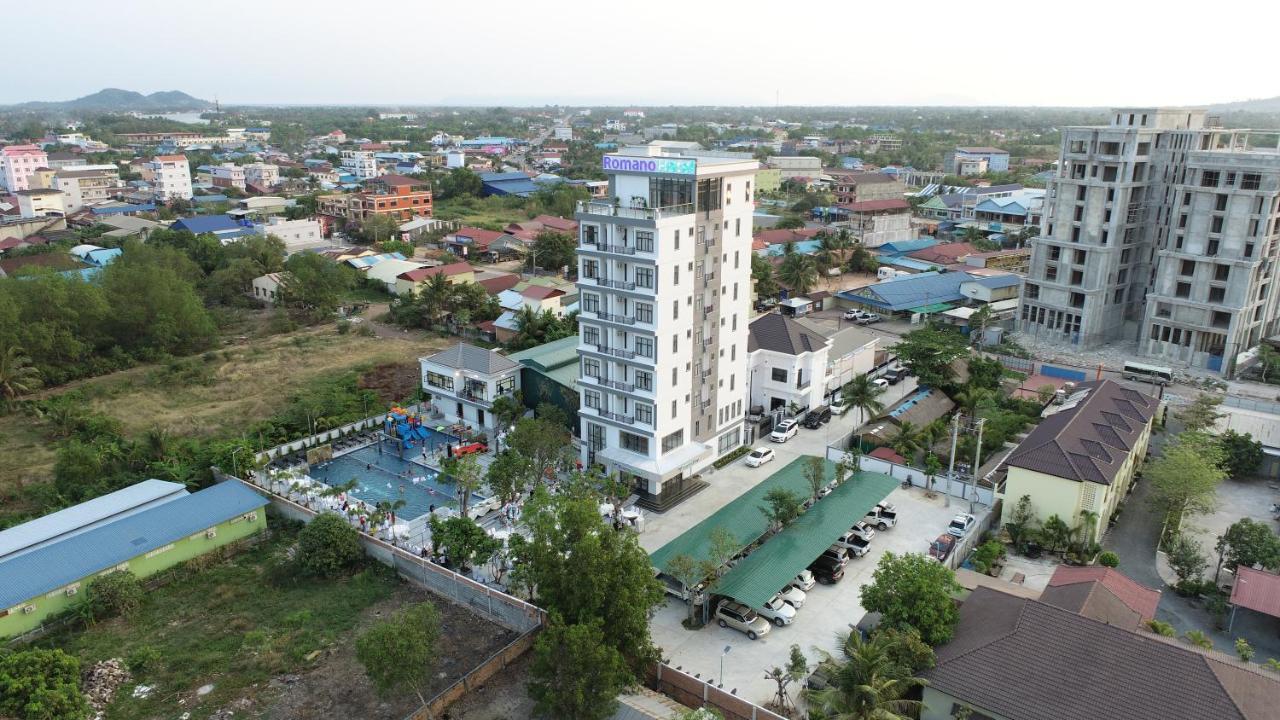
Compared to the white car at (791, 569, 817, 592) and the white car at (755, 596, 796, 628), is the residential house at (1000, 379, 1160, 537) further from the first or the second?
the white car at (755, 596, 796, 628)

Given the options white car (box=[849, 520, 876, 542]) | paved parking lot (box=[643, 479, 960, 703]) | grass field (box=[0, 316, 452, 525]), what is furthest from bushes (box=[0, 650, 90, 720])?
white car (box=[849, 520, 876, 542])

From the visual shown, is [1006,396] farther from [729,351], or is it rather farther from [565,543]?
[565,543]

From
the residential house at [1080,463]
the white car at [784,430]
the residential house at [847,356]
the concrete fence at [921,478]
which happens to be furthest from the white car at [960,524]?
the residential house at [847,356]

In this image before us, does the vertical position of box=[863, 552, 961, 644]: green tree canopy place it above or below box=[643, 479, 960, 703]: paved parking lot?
above

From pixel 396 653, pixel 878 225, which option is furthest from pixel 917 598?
pixel 878 225

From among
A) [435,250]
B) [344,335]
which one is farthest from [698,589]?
[435,250]

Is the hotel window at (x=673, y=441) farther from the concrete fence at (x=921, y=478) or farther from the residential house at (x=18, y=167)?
the residential house at (x=18, y=167)

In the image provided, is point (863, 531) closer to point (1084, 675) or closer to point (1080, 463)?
point (1080, 463)
